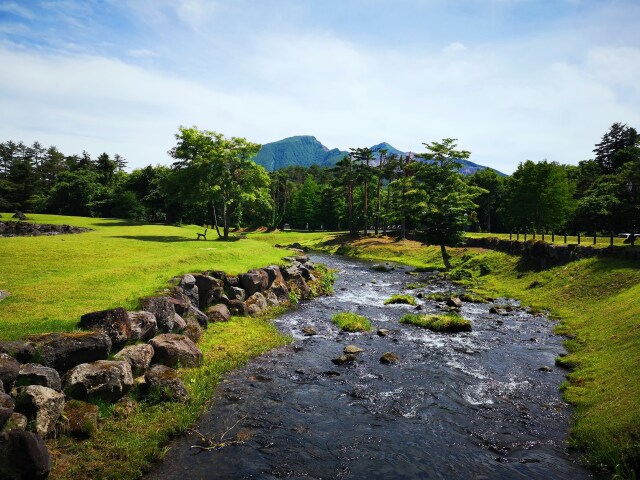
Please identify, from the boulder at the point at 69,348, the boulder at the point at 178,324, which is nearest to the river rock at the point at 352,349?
the boulder at the point at 178,324

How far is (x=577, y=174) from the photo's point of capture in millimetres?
92688

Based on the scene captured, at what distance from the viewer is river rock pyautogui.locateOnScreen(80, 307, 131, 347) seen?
15164mm

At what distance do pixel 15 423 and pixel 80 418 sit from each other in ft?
6.23

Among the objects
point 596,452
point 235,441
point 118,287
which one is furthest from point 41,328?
point 596,452

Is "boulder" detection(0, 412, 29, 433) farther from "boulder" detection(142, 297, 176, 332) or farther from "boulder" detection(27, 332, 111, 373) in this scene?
"boulder" detection(142, 297, 176, 332)

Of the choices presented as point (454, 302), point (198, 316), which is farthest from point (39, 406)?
point (454, 302)

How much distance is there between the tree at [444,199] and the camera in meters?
52.6

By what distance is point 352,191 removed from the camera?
95.1 m

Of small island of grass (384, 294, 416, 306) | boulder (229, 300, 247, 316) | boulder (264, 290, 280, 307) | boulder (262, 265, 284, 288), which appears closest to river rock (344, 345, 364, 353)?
boulder (229, 300, 247, 316)

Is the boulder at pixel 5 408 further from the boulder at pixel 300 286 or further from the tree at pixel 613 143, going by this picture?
the tree at pixel 613 143

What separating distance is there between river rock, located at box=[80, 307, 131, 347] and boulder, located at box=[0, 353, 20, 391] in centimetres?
367

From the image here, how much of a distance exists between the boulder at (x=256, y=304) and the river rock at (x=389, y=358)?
10.6m

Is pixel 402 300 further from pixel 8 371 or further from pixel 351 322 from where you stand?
pixel 8 371

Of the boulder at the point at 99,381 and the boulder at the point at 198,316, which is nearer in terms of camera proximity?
the boulder at the point at 99,381
